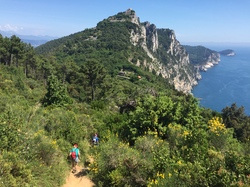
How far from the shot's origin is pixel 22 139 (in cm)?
1021

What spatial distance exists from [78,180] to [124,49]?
118864 mm

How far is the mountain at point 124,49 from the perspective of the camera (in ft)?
378

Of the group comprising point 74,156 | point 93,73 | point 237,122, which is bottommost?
point 237,122

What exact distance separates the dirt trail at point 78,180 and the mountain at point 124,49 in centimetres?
8940

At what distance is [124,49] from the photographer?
127 metres

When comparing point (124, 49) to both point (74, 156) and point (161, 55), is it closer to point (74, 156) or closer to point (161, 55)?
point (161, 55)

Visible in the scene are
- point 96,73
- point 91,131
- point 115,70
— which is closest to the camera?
point 91,131

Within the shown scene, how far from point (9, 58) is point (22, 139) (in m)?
50.3

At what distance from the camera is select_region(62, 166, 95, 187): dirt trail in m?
11.2

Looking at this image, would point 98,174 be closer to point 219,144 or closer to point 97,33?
point 219,144

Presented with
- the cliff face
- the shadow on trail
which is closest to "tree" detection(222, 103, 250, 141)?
the shadow on trail

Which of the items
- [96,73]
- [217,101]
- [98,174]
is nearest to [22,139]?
[98,174]

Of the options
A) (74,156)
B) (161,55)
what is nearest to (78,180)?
(74,156)

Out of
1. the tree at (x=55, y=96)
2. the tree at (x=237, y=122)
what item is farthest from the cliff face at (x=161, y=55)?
the tree at (x=55, y=96)
